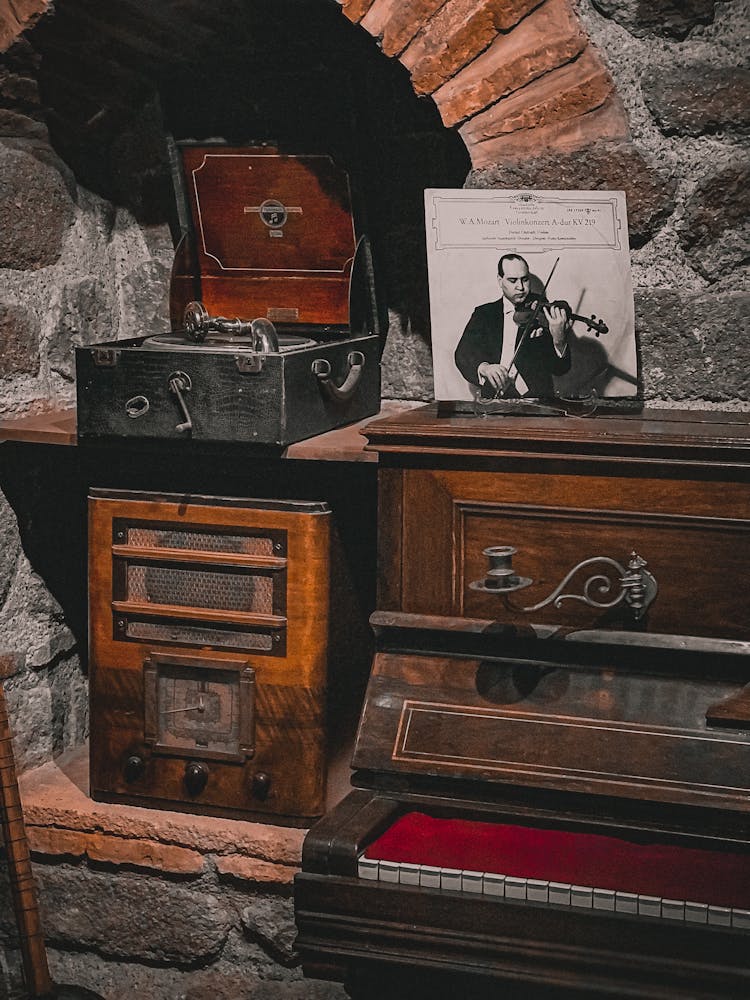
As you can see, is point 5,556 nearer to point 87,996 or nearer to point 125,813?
point 125,813

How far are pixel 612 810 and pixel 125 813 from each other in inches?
41.3

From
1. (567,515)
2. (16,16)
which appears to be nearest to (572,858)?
(567,515)

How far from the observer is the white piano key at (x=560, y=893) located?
1751mm

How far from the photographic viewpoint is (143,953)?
256 cm

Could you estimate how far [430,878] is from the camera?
1.81 meters

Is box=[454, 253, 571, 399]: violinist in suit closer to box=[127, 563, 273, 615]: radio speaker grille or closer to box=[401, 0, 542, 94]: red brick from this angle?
box=[401, 0, 542, 94]: red brick

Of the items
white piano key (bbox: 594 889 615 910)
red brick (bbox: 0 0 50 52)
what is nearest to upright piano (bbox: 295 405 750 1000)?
white piano key (bbox: 594 889 615 910)

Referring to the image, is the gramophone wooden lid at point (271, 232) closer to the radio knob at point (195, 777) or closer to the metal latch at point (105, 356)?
the metal latch at point (105, 356)

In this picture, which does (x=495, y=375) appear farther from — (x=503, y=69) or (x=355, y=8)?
(x=355, y=8)

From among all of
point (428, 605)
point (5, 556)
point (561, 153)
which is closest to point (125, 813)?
point (5, 556)

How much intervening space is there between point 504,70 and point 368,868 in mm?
1405

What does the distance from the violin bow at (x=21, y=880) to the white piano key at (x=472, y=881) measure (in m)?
0.98

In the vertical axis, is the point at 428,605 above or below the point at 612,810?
above

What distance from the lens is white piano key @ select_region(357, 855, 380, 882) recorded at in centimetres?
183
